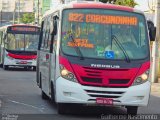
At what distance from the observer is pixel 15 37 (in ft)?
119

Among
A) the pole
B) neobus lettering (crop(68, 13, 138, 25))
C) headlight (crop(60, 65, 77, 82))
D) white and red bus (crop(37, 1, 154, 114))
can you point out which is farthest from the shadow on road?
the pole

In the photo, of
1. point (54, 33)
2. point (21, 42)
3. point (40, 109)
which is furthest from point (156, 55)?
point (54, 33)

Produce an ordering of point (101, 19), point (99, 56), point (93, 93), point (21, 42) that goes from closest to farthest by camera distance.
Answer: point (93, 93) → point (99, 56) → point (101, 19) → point (21, 42)

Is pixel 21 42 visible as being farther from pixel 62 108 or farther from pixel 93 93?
pixel 93 93

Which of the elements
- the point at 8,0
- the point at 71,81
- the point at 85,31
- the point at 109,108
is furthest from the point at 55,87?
the point at 8,0

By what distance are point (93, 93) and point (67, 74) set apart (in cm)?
76

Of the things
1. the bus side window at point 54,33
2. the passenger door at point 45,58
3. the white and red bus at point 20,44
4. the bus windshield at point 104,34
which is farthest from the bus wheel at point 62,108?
the white and red bus at point 20,44

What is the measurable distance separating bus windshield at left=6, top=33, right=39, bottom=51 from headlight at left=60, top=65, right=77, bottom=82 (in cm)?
2279

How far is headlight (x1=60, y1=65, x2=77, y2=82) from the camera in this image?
→ 43.7 ft

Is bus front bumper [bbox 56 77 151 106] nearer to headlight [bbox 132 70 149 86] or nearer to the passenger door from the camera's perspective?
headlight [bbox 132 70 149 86]

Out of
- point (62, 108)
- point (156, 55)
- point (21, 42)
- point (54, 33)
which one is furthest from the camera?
point (21, 42)

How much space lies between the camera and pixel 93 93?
13.3m

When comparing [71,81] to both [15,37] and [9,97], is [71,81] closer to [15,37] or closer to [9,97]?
[9,97]

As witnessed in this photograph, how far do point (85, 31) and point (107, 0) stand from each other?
2087 cm
